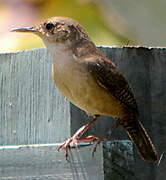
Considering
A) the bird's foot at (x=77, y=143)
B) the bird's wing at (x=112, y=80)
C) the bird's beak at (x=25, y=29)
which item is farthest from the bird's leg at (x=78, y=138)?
the bird's beak at (x=25, y=29)

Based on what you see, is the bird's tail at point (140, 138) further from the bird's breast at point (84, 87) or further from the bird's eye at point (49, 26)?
the bird's eye at point (49, 26)

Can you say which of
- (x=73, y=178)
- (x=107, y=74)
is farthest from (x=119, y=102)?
(x=73, y=178)

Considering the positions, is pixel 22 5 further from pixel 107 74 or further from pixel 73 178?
pixel 73 178

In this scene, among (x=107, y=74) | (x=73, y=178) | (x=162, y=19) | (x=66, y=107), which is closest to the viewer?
(x=73, y=178)

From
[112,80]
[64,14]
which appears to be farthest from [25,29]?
[112,80]

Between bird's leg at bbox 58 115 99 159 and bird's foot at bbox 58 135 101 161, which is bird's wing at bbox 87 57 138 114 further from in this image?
bird's foot at bbox 58 135 101 161
